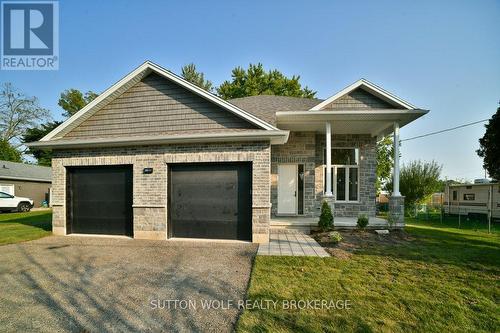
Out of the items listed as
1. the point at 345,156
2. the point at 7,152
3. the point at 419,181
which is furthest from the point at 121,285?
the point at 7,152

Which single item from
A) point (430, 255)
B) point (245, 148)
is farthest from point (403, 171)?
point (245, 148)

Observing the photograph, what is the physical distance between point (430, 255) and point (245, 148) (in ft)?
17.8

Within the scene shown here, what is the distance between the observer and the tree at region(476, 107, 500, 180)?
1447 cm

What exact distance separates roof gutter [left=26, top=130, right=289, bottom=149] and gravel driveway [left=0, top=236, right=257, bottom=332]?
3.02 meters

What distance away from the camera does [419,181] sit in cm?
1798

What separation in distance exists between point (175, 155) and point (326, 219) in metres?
5.32

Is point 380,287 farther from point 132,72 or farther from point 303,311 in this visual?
point 132,72

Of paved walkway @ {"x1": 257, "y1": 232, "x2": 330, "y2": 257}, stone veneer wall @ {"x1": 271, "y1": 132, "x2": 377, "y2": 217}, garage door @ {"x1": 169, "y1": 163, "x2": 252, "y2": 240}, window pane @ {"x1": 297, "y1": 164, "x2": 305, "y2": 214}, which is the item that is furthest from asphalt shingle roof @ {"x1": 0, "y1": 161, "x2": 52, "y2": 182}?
paved walkway @ {"x1": 257, "y1": 232, "x2": 330, "y2": 257}

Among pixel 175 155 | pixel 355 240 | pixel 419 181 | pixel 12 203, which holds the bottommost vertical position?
pixel 12 203

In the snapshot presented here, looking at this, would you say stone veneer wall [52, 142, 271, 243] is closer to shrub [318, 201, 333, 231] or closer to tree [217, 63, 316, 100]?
shrub [318, 201, 333, 231]

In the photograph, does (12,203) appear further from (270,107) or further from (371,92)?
(371,92)

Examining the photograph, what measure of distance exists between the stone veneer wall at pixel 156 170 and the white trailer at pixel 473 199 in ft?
45.3

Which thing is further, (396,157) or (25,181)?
(25,181)

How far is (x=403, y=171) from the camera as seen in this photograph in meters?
18.9
